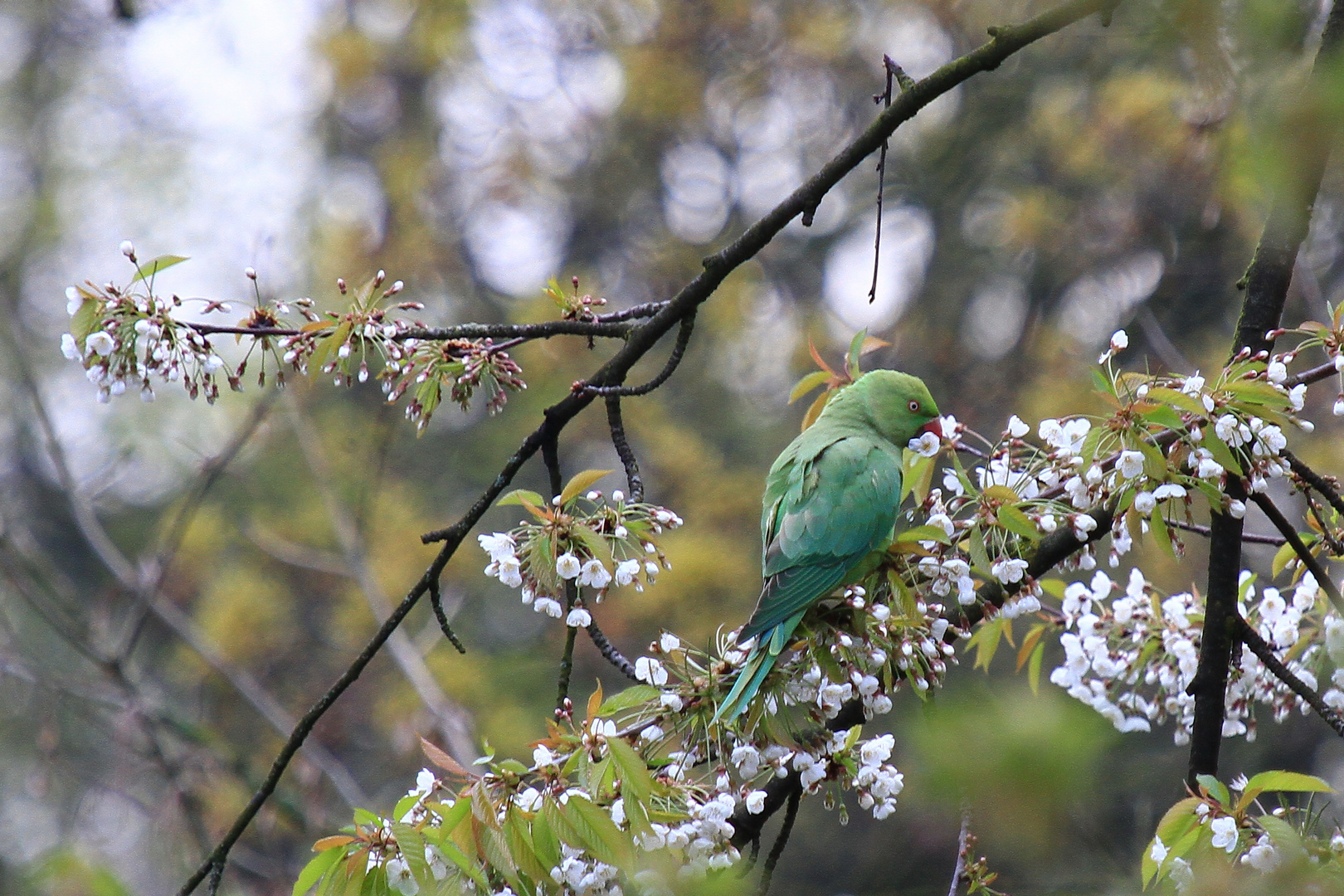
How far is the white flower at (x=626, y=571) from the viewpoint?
214 cm

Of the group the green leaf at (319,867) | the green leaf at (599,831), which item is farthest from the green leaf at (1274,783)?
the green leaf at (319,867)

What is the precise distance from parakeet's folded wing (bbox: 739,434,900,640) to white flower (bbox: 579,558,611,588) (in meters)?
0.39

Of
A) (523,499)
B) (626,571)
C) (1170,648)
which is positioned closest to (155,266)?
(523,499)

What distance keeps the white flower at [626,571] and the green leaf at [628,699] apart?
215 millimetres

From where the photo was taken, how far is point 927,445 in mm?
2740

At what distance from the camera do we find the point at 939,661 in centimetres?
229

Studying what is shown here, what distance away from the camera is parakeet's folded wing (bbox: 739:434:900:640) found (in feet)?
8.31

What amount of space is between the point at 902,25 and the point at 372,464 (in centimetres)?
529

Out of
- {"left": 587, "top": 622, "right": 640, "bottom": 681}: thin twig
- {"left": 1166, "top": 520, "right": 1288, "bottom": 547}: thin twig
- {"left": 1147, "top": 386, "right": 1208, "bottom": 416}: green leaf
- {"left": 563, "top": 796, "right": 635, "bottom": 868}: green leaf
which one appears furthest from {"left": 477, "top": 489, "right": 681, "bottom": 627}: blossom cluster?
{"left": 1166, "top": 520, "right": 1288, "bottom": 547}: thin twig

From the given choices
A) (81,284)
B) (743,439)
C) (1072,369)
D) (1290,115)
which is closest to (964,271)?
(1072,369)

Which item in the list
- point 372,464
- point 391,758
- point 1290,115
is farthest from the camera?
point 391,758

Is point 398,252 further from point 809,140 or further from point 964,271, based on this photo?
point 964,271

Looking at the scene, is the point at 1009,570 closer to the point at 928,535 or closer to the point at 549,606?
the point at 928,535

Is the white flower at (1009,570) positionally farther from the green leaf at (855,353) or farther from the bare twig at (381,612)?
the bare twig at (381,612)
